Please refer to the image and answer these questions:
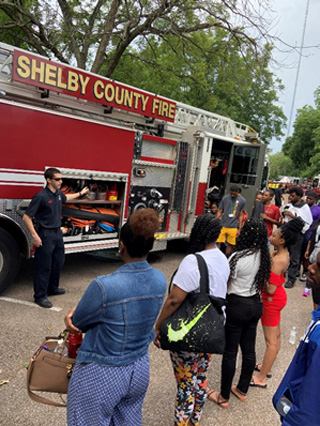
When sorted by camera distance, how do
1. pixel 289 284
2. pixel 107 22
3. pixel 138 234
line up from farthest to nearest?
pixel 107 22, pixel 289 284, pixel 138 234

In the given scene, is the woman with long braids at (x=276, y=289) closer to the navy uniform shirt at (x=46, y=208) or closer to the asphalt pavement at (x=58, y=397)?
the asphalt pavement at (x=58, y=397)

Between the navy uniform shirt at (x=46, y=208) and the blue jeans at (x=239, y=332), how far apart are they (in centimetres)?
256

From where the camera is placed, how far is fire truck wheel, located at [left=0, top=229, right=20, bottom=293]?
4492mm

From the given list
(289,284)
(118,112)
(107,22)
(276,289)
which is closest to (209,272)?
(276,289)

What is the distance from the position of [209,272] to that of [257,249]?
73 cm

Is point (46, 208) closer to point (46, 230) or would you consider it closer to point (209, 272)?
point (46, 230)

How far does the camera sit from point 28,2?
34.4 feet

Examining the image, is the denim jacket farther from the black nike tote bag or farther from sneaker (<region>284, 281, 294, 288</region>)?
sneaker (<region>284, 281, 294, 288</region>)

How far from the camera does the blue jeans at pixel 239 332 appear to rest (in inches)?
108

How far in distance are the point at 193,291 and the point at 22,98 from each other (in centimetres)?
391

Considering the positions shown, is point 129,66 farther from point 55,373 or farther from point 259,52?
point 55,373

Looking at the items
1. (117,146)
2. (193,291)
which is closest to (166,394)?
(193,291)

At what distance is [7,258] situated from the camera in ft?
14.9

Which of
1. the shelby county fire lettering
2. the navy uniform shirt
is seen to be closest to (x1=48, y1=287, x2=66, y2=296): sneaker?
the navy uniform shirt
